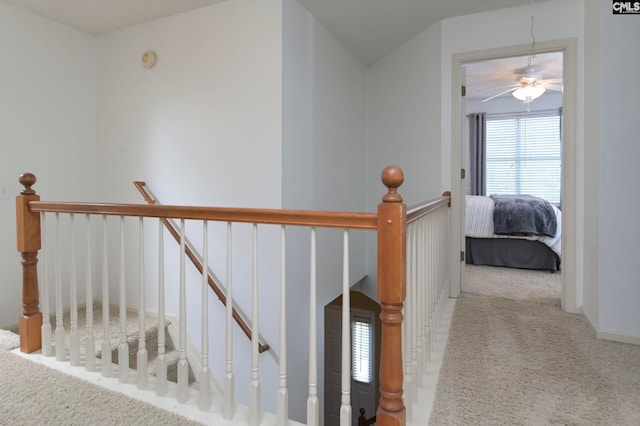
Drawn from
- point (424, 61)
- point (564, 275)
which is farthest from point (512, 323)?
point (424, 61)

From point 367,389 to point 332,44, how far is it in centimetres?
334

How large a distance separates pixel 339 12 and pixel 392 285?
2473 mm

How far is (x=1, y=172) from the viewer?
2.84 metres

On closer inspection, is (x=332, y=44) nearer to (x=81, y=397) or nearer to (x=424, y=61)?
(x=424, y=61)

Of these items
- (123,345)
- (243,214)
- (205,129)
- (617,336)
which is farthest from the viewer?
(205,129)

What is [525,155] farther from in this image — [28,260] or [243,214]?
[28,260]

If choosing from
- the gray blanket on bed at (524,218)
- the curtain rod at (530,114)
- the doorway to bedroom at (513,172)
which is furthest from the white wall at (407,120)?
the curtain rod at (530,114)

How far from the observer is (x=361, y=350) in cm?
353

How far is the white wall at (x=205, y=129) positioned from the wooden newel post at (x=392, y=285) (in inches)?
58.8

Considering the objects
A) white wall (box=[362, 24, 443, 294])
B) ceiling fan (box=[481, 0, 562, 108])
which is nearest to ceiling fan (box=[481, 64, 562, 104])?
ceiling fan (box=[481, 0, 562, 108])

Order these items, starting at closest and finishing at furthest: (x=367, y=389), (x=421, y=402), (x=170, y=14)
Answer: (x=421, y=402), (x=170, y=14), (x=367, y=389)

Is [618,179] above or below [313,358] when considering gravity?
above

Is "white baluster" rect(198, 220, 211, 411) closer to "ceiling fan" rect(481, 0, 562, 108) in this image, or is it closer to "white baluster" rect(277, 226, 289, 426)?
"white baluster" rect(277, 226, 289, 426)

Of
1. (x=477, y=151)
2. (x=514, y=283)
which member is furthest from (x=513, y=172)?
(x=514, y=283)
